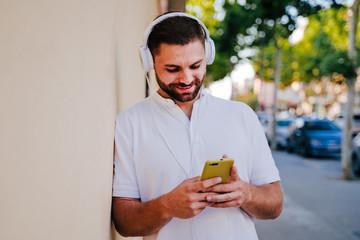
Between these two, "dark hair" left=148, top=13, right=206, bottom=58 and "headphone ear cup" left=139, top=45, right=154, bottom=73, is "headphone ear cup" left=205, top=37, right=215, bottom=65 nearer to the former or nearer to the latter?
"dark hair" left=148, top=13, right=206, bottom=58

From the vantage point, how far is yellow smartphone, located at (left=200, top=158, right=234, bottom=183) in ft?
4.66

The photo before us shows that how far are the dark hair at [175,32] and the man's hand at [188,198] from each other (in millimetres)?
748

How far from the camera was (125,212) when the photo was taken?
5.43 feet

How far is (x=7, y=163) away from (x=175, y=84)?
3.99ft

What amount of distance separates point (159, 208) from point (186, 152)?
1.06 ft

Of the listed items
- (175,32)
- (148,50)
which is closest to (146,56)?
(148,50)

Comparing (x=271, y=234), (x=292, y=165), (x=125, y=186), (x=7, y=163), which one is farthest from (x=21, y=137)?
(x=292, y=165)

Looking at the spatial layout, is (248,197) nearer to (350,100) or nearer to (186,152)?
(186,152)

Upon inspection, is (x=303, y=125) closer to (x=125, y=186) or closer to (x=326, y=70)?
(x=326, y=70)

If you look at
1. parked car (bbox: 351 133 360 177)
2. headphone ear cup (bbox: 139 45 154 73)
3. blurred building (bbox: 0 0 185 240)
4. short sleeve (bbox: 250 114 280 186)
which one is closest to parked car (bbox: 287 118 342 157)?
parked car (bbox: 351 133 360 177)

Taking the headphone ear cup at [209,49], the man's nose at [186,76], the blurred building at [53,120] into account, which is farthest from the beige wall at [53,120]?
the headphone ear cup at [209,49]

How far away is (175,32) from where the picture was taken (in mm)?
1766

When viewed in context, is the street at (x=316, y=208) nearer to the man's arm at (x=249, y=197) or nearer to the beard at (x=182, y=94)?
the man's arm at (x=249, y=197)

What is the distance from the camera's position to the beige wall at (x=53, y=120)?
0.70 meters
